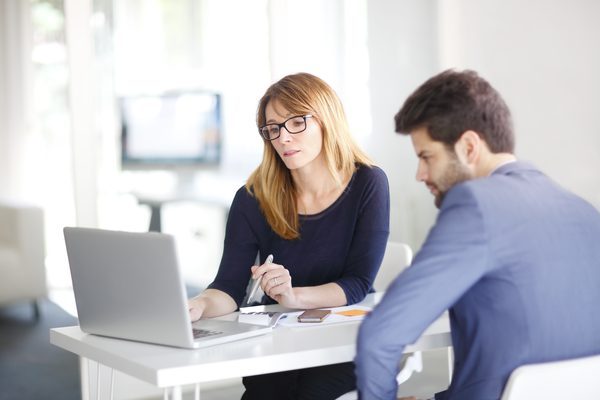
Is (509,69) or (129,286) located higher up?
(509,69)

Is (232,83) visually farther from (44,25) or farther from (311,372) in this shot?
(311,372)

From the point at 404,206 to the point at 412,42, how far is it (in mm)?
946

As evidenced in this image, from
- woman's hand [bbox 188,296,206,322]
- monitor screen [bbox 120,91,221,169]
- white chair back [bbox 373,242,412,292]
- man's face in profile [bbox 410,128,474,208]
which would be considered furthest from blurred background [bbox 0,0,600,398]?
man's face in profile [bbox 410,128,474,208]

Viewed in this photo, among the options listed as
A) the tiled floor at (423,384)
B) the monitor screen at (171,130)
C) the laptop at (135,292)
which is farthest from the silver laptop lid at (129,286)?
the tiled floor at (423,384)

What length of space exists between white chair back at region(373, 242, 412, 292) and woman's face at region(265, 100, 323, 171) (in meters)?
0.64

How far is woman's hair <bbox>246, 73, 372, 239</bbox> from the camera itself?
2711 mm

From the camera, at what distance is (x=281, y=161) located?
283 centimetres

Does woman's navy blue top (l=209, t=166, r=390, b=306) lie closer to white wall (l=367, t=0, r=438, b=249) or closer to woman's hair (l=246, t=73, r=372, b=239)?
woman's hair (l=246, t=73, r=372, b=239)

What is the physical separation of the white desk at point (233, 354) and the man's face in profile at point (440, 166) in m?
0.40

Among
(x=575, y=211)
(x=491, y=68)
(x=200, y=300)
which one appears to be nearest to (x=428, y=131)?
(x=575, y=211)

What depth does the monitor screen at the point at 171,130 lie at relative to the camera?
13.5 feet

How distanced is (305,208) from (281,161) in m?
0.18

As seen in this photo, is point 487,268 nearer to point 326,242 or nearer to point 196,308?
point 196,308

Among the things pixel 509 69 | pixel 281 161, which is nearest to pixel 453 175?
pixel 281 161
